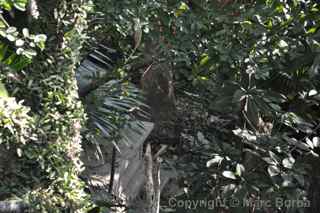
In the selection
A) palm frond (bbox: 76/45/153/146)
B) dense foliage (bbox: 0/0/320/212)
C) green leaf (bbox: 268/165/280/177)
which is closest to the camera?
dense foliage (bbox: 0/0/320/212)

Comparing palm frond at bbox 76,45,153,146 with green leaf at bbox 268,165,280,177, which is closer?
green leaf at bbox 268,165,280,177

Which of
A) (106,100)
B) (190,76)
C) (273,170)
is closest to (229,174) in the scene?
(273,170)

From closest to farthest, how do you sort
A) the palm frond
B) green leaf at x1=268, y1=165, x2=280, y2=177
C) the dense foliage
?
the dense foliage, green leaf at x1=268, y1=165, x2=280, y2=177, the palm frond

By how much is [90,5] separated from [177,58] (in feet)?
1.86

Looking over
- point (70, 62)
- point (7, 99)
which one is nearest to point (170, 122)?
point (70, 62)

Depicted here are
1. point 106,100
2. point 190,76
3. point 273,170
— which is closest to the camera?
point 273,170

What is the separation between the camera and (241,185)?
228cm

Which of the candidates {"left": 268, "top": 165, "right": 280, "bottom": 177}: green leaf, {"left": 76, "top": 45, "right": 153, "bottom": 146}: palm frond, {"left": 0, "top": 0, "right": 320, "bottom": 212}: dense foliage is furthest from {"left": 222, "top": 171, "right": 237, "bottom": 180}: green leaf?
{"left": 76, "top": 45, "right": 153, "bottom": 146}: palm frond

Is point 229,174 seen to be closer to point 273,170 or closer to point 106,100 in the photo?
point 273,170

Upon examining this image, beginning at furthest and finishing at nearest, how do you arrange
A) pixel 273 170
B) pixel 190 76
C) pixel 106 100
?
pixel 106 100 → pixel 190 76 → pixel 273 170

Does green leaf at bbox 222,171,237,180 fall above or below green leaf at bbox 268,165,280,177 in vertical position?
below

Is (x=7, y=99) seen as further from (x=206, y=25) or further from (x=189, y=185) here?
(x=189, y=185)

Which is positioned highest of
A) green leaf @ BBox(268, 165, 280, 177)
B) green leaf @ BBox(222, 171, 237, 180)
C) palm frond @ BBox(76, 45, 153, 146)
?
palm frond @ BBox(76, 45, 153, 146)

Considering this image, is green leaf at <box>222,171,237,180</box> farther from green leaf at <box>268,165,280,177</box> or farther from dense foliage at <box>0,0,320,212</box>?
green leaf at <box>268,165,280,177</box>
